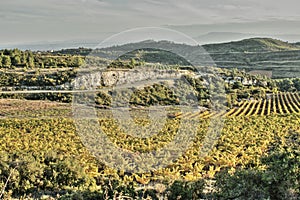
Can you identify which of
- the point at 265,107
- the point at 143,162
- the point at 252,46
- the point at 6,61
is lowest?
the point at 143,162

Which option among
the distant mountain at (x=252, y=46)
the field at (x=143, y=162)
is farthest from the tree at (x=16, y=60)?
the distant mountain at (x=252, y=46)

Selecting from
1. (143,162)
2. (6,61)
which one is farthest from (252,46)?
(143,162)

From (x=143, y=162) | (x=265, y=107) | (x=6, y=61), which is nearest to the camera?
(x=143, y=162)

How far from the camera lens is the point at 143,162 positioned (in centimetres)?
1239

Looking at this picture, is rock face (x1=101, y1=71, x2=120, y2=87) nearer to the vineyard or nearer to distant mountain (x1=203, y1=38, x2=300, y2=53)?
the vineyard

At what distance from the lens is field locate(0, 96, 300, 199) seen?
780 centimetres

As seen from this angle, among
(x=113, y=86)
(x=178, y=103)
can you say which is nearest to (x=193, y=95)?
(x=178, y=103)

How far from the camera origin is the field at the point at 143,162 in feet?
25.6

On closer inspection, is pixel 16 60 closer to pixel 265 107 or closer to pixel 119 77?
pixel 119 77

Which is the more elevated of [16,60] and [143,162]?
[16,60]

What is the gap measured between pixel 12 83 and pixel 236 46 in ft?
240

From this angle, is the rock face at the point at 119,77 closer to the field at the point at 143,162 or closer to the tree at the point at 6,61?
the tree at the point at 6,61

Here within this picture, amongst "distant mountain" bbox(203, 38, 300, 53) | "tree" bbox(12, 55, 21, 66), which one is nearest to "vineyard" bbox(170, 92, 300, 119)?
"tree" bbox(12, 55, 21, 66)

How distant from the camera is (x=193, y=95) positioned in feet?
99.2
